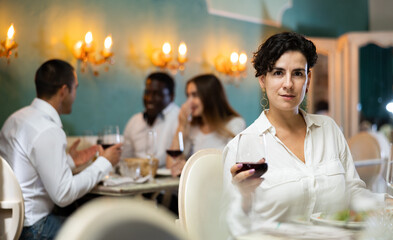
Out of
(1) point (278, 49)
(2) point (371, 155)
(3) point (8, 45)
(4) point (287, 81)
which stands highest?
(3) point (8, 45)

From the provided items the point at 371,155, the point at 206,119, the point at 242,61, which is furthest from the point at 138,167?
the point at 242,61

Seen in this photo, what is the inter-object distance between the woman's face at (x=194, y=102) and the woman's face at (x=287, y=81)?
2153mm

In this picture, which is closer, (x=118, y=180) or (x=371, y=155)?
(x=118, y=180)

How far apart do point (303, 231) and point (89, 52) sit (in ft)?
13.7

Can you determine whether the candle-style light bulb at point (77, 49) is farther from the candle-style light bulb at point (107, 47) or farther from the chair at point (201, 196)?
the chair at point (201, 196)

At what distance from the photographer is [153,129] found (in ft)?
16.1

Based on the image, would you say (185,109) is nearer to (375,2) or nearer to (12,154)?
(12,154)

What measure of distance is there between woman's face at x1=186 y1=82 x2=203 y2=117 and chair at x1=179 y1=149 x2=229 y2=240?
2243 mm

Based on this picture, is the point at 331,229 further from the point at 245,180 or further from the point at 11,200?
→ the point at 11,200

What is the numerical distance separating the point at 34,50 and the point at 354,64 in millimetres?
4682

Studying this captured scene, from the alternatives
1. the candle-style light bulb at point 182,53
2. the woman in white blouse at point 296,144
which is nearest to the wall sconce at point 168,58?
the candle-style light bulb at point 182,53

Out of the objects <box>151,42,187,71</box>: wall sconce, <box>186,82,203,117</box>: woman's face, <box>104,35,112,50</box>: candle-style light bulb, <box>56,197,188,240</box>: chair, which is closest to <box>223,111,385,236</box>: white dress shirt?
<box>56,197,188,240</box>: chair

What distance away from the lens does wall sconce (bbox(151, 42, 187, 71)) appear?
5.85 metres

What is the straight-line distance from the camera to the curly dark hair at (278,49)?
7.02 ft
